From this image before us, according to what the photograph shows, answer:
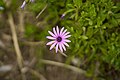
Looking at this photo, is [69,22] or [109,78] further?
[109,78]

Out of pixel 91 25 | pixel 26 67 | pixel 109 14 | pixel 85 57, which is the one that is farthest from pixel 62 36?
pixel 26 67

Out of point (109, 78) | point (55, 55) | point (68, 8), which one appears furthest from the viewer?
point (55, 55)

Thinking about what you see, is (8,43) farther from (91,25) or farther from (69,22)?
(91,25)

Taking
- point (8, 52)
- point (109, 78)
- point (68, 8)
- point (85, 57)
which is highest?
point (68, 8)

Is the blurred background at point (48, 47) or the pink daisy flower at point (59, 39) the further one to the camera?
the blurred background at point (48, 47)

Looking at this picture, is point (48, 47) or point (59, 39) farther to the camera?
point (48, 47)

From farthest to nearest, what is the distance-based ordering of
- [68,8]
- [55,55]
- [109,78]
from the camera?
[55,55], [109,78], [68,8]

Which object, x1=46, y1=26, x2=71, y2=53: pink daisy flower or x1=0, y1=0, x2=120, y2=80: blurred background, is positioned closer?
x1=46, y1=26, x2=71, y2=53: pink daisy flower

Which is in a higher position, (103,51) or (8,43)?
(8,43)
